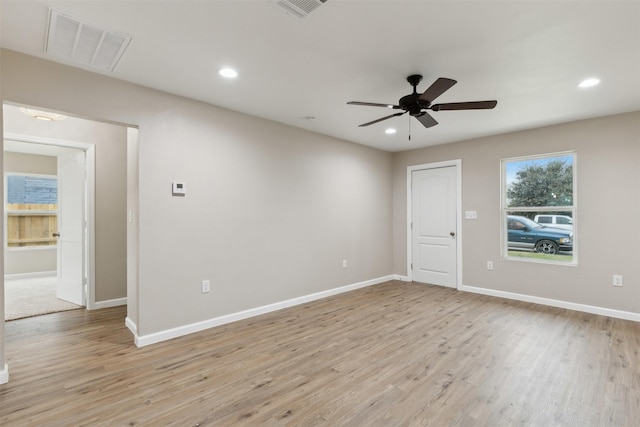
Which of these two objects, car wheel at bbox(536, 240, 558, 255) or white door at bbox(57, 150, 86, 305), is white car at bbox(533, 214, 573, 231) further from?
white door at bbox(57, 150, 86, 305)

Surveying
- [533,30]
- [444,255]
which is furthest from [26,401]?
[444,255]

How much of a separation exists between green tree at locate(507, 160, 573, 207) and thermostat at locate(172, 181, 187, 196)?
461 centimetres

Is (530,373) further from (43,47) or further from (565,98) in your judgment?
(43,47)

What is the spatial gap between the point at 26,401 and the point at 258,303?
218 cm

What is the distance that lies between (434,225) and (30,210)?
Answer: 26.9ft

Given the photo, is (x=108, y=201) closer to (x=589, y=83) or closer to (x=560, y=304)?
(x=589, y=83)

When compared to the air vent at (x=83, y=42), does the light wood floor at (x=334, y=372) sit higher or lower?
lower

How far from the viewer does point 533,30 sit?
2086 millimetres

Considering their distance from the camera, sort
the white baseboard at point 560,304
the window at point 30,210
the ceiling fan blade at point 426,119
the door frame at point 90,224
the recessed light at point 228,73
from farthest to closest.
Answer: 1. the window at point 30,210
2. the door frame at point 90,224
3. the white baseboard at point 560,304
4. the ceiling fan blade at point 426,119
5. the recessed light at point 228,73

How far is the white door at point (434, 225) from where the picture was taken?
5.23m

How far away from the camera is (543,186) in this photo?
438cm

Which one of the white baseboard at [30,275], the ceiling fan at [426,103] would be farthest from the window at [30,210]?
the ceiling fan at [426,103]

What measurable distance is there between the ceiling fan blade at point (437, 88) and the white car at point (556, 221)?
307 cm

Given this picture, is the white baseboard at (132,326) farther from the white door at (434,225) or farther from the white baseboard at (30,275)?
the white door at (434,225)
